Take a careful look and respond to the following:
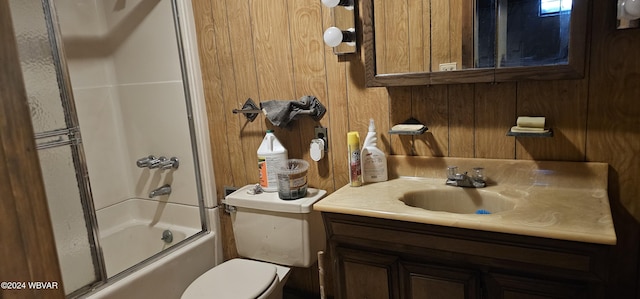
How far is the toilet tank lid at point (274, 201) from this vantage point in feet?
5.44

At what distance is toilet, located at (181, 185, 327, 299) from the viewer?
1614 millimetres

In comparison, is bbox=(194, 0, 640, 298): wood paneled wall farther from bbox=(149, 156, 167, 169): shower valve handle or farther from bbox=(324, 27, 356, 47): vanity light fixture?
bbox=(149, 156, 167, 169): shower valve handle

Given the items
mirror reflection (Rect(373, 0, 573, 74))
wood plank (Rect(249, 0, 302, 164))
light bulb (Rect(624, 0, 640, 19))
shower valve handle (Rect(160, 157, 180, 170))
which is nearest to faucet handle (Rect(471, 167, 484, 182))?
mirror reflection (Rect(373, 0, 573, 74))

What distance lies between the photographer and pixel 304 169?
173 centimetres

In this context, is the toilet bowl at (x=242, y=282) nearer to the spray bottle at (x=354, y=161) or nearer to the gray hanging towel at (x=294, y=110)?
the spray bottle at (x=354, y=161)

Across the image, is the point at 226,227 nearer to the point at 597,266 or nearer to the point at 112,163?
the point at 112,163

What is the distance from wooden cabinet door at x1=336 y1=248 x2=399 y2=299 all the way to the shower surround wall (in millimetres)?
1078

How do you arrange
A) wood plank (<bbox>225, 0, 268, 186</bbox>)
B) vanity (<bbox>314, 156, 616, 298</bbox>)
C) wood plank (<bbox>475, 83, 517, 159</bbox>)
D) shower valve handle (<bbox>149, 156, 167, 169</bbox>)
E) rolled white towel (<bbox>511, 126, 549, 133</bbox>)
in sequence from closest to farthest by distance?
vanity (<bbox>314, 156, 616, 298</bbox>) < rolled white towel (<bbox>511, 126, 549, 133</bbox>) < wood plank (<bbox>475, 83, 517, 159</bbox>) < wood plank (<bbox>225, 0, 268, 186</bbox>) < shower valve handle (<bbox>149, 156, 167, 169</bbox>)

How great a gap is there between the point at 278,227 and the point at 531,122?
1092mm

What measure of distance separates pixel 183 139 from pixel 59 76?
69 cm

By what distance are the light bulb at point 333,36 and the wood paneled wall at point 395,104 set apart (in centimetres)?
13

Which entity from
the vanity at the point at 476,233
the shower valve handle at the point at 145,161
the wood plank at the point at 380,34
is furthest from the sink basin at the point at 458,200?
the shower valve handle at the point at 145,161

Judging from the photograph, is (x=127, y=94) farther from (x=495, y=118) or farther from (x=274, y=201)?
(x=495, y=118)

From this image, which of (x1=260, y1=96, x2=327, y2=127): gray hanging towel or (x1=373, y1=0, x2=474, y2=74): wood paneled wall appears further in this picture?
(x1=260, y1=96, x2=327, y2=127): gray hanging towel
